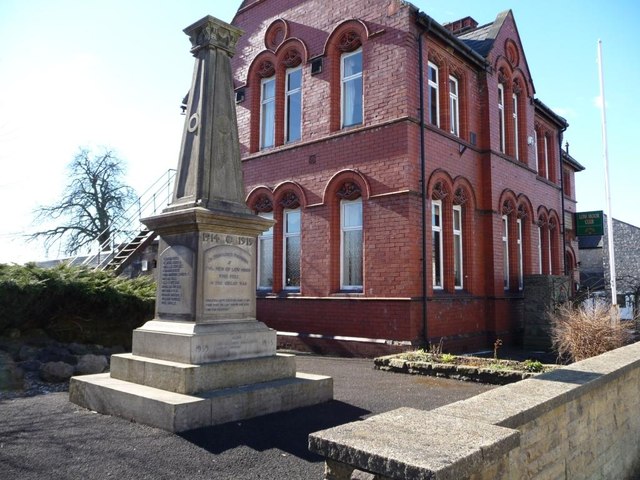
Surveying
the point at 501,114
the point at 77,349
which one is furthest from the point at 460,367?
the point at 501,114

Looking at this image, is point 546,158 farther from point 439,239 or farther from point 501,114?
point 439,239

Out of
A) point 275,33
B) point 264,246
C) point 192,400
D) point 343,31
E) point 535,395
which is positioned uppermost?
point 275,33

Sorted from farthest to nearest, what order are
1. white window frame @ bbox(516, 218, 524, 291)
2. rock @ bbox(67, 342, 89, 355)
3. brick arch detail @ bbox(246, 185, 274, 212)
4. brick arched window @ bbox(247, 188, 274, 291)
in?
1. white window frame @ bbox(516, 218, 524, 291)
2. brick arched window @ bbox(247, 188, 274, 291)
3. brick arch detail @ bbox(246, 185, 274, 212)
4. rock @ bbox(67, 342, 89, 355)

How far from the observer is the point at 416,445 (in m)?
2.52

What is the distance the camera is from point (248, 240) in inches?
267

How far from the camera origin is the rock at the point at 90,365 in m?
8.02

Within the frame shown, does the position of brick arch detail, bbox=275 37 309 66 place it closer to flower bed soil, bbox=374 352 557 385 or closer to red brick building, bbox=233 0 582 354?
red brick building, bbox=233 0 582 354

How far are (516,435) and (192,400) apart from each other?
349 cm

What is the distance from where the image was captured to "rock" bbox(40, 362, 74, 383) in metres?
7.69

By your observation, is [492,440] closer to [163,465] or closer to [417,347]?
[163,465]

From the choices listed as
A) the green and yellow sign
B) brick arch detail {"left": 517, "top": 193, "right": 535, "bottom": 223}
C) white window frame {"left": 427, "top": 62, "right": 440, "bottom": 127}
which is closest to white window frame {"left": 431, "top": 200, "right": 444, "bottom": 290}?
white window frame {"left": 427, "top": 62, "right": 440, "bottom": 127}

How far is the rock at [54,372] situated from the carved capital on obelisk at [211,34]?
5088mm

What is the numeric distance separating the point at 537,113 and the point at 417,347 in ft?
40.4

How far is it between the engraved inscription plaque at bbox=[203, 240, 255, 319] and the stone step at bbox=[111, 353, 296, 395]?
66 cm
